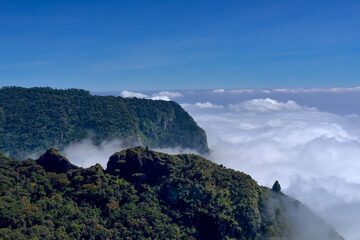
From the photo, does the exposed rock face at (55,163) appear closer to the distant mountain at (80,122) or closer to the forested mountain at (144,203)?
the forested mountain at (144,203)

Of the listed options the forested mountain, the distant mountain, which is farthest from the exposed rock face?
the distant mountain

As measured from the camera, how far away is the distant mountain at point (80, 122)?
150 m

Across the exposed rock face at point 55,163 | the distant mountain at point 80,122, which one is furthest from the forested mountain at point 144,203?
the distant mountain at point 80,122

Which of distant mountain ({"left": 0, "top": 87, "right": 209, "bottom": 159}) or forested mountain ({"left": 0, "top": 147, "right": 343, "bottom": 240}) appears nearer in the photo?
forested mountain ({"left": 0, "top": 147, "right": 343, "bottom": 240})

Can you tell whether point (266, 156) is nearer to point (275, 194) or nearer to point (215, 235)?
point (275, 194)

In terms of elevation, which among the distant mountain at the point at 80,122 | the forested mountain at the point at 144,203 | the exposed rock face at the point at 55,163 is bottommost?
the forested mountain at the point at 144,203

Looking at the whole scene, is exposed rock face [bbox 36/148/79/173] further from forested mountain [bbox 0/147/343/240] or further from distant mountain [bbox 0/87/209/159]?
distant mountain [bbox 0/87/209/159]

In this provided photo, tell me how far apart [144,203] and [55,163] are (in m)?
19.7

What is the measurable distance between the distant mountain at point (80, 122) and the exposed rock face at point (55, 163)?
88.7 meters

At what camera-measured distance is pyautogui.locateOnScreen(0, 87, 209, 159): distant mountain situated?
494ft

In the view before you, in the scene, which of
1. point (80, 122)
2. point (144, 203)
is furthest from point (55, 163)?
point (80, 122)

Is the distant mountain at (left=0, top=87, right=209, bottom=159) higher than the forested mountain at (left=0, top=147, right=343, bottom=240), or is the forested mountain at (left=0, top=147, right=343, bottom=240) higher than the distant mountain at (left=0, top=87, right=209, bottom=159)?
the distant mountain at (left=0, top=87, right=209, bottom=159)

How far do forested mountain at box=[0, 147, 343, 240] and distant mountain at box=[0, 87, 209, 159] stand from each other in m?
91.1

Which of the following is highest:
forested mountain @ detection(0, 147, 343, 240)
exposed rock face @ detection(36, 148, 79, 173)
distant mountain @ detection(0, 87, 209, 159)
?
distant mountain @ detection(0, 87, 209, 159)
